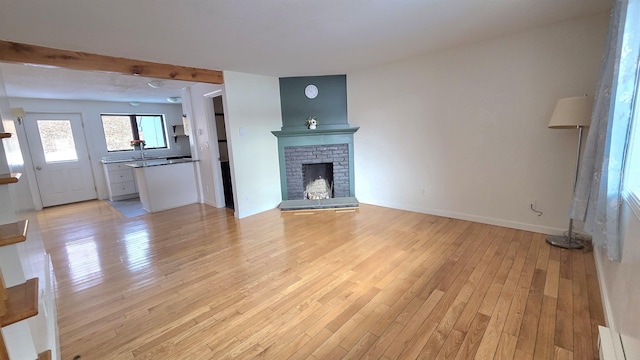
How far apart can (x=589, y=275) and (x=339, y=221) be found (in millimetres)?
2478

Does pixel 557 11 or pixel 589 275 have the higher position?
pixel 557 11

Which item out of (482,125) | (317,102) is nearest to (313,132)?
(317,102)

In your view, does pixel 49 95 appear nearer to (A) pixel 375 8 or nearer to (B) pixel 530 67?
(A) pixel 375 8

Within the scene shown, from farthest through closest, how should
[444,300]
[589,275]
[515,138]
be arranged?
[515,138]
[589,275]
[444,300]

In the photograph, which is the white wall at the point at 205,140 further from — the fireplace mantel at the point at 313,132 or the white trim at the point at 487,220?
the white trim at the point at 487,220

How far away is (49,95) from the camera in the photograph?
5.02 meters

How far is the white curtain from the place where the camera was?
148cm

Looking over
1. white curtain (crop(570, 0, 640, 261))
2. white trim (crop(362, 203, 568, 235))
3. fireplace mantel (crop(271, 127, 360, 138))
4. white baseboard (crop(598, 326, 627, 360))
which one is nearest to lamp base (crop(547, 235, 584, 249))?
white trim (crop(362, 203, 568, 235))

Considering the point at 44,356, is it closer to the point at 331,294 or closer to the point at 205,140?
the point at 331,294

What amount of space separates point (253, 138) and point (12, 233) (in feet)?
11.1

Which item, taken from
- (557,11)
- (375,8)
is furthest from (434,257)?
(557,11)

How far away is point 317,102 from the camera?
452 cm

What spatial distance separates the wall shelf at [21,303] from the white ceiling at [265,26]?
1810 mm

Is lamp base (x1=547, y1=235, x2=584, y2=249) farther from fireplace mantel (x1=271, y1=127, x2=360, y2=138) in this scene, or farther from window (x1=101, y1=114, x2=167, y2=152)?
window (x1=101, y1=114, x2=167, y2=152)
